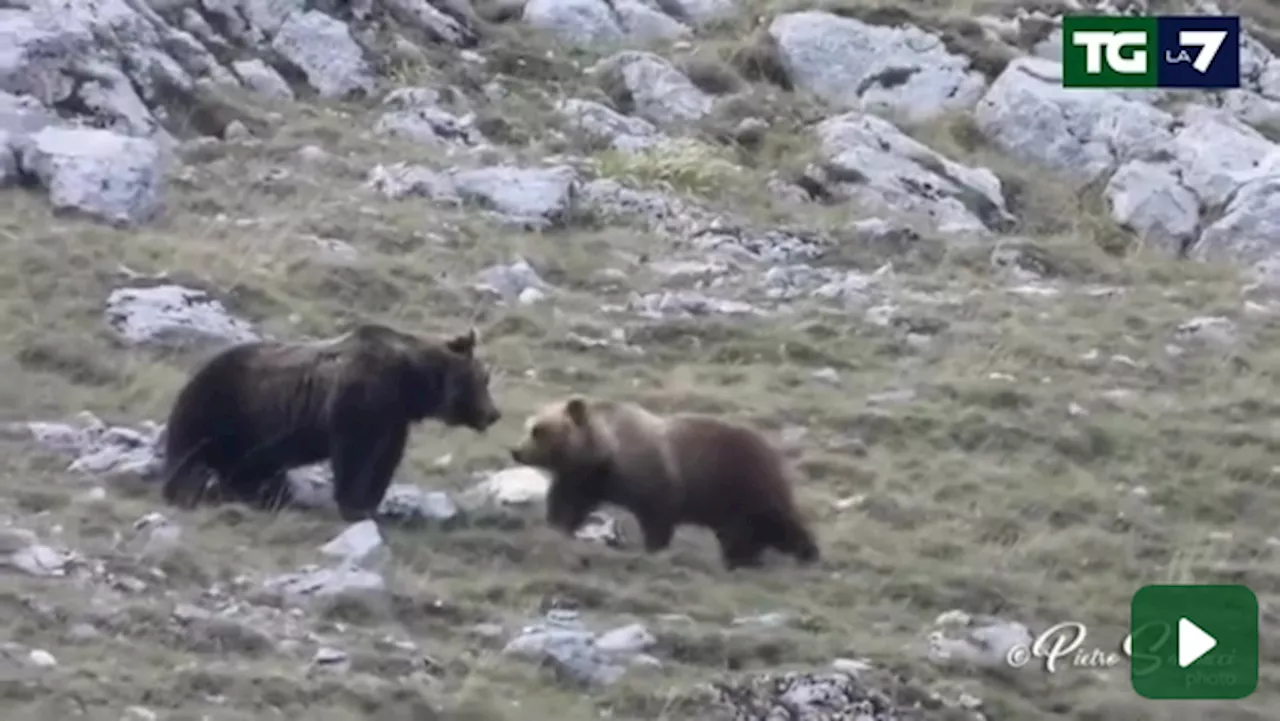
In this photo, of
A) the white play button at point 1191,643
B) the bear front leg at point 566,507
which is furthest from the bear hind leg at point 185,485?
the white play button at point 1191,643

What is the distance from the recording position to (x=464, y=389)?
10039 millimetres

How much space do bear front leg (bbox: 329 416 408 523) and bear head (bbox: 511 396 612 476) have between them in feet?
1.84

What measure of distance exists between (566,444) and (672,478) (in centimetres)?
47

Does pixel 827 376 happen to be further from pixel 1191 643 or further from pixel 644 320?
pixel 1191 643

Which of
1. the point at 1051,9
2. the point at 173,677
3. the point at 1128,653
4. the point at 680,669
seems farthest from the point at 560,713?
the point at 1051,9


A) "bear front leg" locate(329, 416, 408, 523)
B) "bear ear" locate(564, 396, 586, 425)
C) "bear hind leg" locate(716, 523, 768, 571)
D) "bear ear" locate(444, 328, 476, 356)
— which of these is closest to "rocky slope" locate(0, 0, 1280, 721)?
"bear hind leg" locate(716, 523, 768, 571)

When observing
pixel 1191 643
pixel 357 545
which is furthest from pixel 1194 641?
pixel 357 545

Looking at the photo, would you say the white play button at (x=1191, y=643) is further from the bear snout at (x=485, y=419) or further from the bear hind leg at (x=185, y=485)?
the bear hind leg at (x=185, y=485)

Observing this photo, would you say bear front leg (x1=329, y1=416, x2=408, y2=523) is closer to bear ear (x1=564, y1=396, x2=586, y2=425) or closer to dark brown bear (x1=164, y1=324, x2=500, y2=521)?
dark brown bear (x1=164, y1=324, x2=500, y2=521)

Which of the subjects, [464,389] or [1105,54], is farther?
[1105,54]

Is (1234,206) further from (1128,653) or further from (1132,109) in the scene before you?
(1128,653)

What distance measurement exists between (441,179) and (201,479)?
572 cm

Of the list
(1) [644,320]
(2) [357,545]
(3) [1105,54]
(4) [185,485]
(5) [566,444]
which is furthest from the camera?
(3) [1105,54]

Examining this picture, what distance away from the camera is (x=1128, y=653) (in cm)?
831
